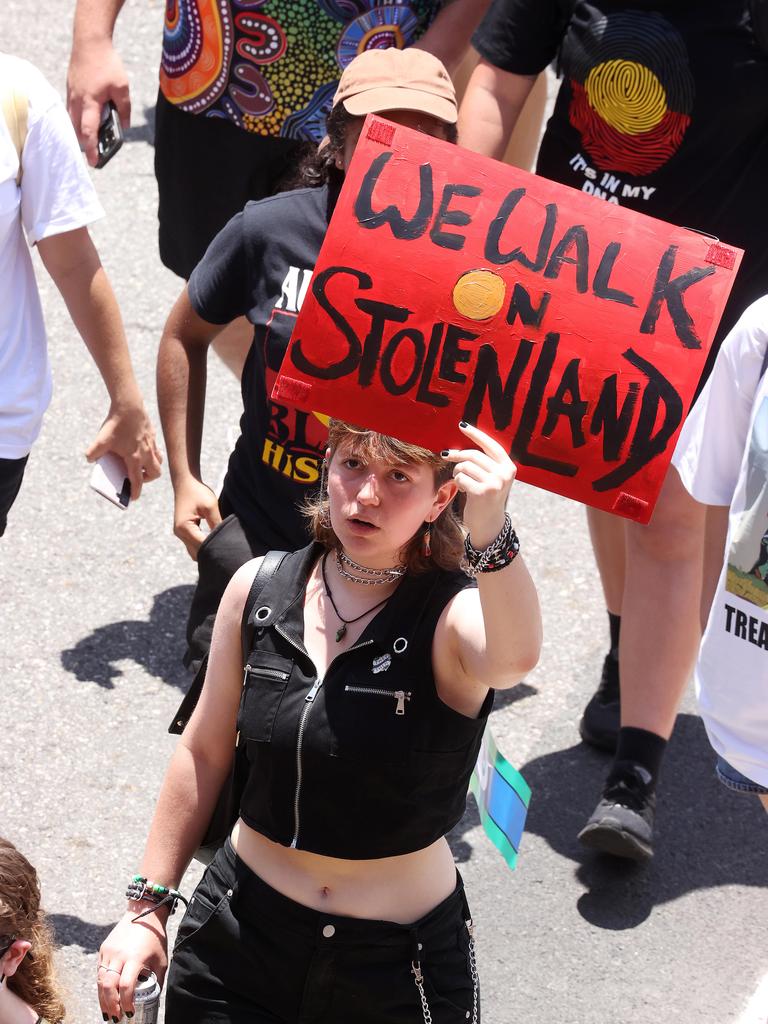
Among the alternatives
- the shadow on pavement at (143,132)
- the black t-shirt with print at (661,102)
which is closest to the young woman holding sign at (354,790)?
the black t-shirt with print at (661,102)

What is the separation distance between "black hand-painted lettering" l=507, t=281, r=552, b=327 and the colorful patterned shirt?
2.08 meters

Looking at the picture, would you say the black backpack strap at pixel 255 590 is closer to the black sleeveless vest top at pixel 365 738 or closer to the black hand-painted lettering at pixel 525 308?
the black sleeveless vest top at pixel 365 738

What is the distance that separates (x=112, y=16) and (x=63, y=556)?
1.72 meters

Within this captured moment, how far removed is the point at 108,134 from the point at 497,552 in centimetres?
223

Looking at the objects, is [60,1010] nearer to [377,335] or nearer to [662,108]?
[377,335]

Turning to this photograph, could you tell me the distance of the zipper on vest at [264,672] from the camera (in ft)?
8.27

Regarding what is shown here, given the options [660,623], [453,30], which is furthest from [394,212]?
[453,30]

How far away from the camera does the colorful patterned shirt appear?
4.18 meters

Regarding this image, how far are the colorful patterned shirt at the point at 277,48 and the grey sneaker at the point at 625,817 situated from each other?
1.87 m

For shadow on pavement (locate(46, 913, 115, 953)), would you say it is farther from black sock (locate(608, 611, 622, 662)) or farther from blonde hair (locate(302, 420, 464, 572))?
black sock (locate(608, 611, 622, 662))

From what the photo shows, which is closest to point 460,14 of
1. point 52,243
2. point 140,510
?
point 52,243

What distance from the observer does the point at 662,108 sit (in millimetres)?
3646

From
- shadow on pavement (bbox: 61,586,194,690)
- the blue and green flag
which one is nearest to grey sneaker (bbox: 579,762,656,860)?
the blue and green flag

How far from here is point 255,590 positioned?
8.57 feet
